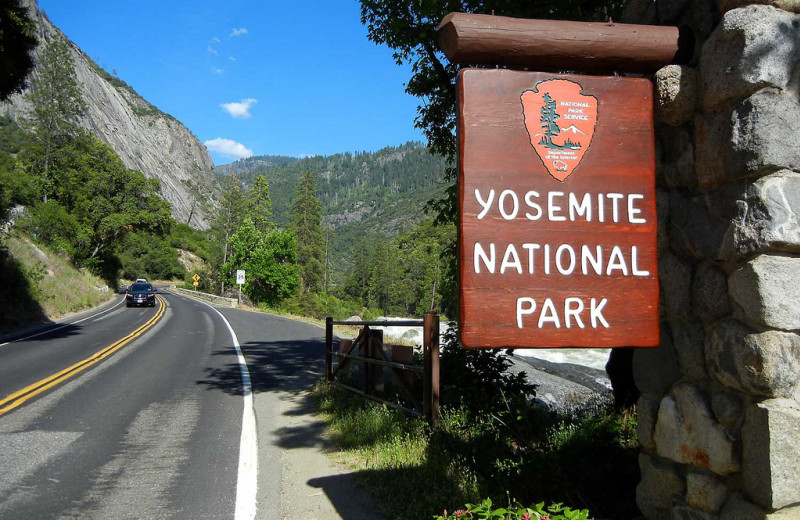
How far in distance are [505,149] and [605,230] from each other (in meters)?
0.70

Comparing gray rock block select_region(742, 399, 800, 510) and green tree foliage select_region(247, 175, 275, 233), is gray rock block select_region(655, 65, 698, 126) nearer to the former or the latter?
gray rock block select_region(742, 399, 800, 510)

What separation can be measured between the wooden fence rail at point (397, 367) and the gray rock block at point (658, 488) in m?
3.16

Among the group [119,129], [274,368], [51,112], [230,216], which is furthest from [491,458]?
[119,129]

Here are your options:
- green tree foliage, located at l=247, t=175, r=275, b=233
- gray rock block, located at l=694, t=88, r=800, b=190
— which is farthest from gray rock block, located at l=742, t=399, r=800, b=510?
green tree foliage, located at l=247, t=175, r=275, b=233

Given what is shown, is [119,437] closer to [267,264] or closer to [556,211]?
[556,211]

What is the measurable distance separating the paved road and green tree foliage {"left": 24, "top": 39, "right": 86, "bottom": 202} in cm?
5209

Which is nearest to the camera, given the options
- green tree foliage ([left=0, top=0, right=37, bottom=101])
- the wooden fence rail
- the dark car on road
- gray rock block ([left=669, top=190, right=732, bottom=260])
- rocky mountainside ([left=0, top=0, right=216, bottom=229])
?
gray rock block ([left=669, top=190, right=732, bottom=260])

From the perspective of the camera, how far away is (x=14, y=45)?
651 inches

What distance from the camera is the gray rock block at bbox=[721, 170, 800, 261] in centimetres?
250

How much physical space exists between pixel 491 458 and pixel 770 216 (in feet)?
11.3

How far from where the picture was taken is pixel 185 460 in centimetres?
638

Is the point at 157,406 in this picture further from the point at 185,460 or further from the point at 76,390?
the point at 185,460

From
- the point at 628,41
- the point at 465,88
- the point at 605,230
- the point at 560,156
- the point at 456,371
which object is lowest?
the point at 456,371

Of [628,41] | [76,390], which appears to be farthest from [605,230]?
[76,390]
